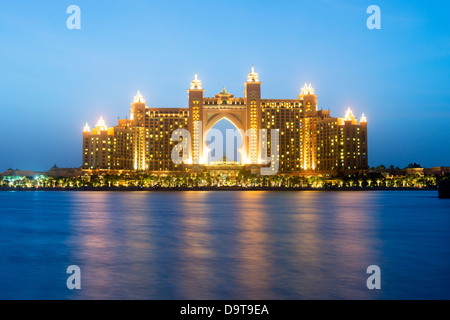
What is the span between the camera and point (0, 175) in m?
192

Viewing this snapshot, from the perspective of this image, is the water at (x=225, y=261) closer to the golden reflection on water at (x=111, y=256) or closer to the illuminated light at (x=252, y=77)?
the golden reflection on water at (x=111, y=256)

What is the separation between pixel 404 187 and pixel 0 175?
526ft

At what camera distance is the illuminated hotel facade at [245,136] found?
174 meters

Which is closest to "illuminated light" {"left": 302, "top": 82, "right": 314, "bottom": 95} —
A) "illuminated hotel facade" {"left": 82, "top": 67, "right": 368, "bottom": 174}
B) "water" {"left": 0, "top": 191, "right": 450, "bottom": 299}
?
"illuminated hotel facade" {"left": 82, "top": 67, "right": 368, "bottom": 174}

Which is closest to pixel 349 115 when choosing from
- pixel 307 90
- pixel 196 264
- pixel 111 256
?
pixel 307 90

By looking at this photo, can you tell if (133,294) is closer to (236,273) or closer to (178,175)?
(236,273)

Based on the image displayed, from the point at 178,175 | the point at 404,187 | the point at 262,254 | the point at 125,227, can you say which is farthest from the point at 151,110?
the point at 262,254

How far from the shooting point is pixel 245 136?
17488cm

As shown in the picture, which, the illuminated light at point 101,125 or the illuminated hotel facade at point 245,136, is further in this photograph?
the illuminated light at point 101,125

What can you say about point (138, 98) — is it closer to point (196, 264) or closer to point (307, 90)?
point (307, 90)

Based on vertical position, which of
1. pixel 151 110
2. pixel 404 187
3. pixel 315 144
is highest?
pixel 151 110

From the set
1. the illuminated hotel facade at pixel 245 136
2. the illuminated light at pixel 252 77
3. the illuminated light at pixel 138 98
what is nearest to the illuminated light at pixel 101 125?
the illuminated hotel facade at pixel 245 136

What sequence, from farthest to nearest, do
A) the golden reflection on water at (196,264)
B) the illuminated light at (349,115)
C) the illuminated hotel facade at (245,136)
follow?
1. the illuminated light at (349,115)
2. the illuminated hotel facade at (245,136)
3. the golden reflection on water at (196,264)
